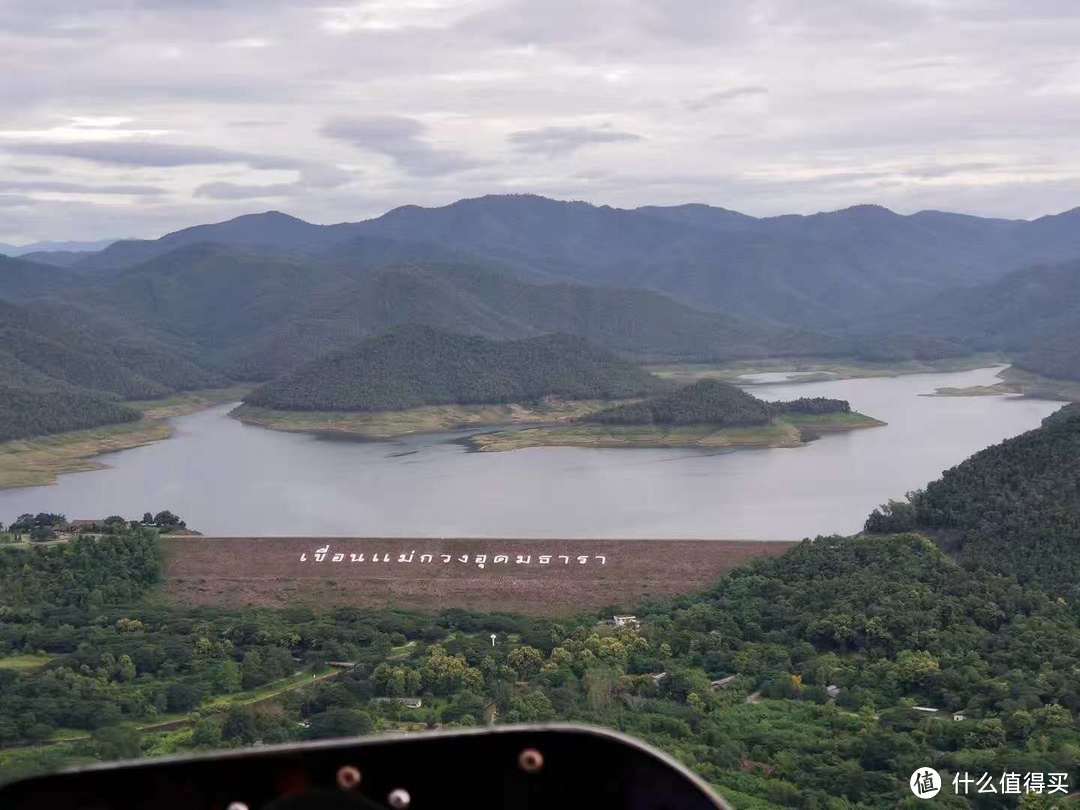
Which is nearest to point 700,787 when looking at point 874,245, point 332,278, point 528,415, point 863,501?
point 863,501

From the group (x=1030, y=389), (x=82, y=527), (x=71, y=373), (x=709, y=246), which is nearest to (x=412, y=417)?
(x=71, y=373)

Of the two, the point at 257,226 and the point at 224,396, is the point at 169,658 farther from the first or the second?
the point at 257,226

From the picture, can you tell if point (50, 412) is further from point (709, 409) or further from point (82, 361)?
point (709, 409)

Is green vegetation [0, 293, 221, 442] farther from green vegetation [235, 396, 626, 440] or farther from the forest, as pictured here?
the forest

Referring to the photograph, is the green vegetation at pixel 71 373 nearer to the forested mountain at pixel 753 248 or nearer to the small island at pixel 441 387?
the small island at pixel 441 387

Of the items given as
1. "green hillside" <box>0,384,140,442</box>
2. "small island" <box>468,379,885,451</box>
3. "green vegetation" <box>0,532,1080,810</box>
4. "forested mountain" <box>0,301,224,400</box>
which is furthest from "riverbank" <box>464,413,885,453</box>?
"forested mountain" <box>0,301,224,400</box>

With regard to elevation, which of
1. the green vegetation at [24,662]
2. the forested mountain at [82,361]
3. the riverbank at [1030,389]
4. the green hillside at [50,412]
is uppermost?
the forested mountain at [82,361]
